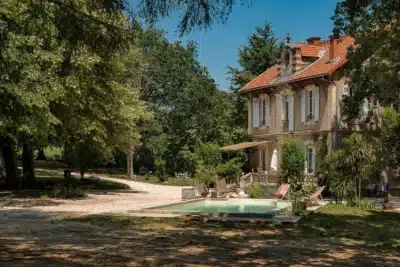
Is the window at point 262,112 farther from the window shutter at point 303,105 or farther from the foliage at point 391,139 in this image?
the foliage at point 391,139

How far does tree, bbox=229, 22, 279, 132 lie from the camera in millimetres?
46000

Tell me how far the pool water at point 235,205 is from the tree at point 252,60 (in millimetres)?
21342

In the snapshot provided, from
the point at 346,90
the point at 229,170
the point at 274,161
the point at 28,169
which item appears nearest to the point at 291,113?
the point at 274,161

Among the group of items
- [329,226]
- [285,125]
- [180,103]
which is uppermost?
[180,103]

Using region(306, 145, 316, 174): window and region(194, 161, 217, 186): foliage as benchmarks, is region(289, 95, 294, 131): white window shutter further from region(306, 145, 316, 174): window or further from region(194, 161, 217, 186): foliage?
region(194, 161, 217, 186): foliage

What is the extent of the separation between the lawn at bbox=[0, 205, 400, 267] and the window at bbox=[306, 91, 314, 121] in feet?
48.4

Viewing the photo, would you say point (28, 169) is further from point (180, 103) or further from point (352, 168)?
point (180, 103)

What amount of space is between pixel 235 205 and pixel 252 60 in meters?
24.4

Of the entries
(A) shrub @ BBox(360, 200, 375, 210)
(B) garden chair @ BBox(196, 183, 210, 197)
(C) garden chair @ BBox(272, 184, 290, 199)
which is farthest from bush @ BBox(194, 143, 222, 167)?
(A) shrub @ BBox(360, 200, 375, 210)

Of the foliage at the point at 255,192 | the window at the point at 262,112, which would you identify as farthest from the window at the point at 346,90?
the window at the point at 262,112

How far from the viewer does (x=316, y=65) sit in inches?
1251

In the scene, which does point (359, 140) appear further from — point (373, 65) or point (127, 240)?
point (127, 240)

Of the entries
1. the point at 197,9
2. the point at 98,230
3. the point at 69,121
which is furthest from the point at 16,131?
the point at 197,9

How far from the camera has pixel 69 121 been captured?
80.3ft
